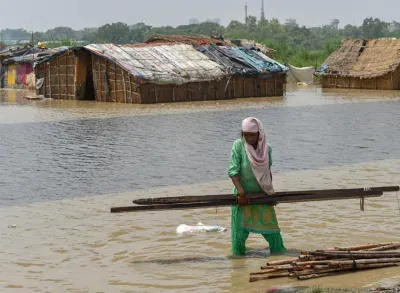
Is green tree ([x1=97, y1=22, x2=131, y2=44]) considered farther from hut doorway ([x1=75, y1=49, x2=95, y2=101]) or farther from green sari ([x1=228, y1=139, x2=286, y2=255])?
green sari ([x1=228, y1=139, x2=286, y2=255])

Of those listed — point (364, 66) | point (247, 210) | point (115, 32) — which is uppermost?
point (115, 32)

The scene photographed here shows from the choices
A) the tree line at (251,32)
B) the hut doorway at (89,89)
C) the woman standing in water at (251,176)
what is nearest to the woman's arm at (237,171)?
the woman standing in water at (251,176)

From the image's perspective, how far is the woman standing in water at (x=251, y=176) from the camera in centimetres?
698

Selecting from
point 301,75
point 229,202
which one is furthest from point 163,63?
point 229,202

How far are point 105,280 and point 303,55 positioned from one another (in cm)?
4372

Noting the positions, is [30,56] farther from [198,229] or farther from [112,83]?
[198,229]

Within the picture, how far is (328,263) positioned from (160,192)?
533 cm

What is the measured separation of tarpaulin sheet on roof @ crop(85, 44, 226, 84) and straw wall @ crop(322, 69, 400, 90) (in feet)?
27.5

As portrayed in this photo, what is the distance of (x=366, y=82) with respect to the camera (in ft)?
117

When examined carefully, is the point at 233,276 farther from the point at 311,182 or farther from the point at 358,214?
the point at 311,182

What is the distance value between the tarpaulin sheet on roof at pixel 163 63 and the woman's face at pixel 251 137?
A: 20.1 meters

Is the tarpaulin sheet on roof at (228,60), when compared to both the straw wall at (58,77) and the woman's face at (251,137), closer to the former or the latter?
the straw wall at (58,77)

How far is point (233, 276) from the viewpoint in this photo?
6.95 metres

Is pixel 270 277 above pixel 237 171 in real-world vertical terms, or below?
below
